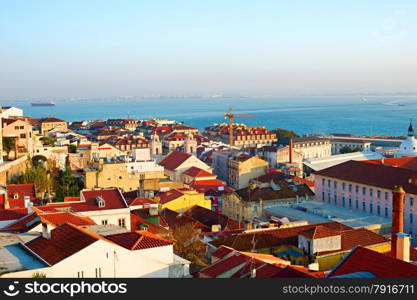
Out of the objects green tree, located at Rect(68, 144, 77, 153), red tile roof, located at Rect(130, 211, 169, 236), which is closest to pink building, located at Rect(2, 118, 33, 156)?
green tree, located at Rect(68, 144, 77, 153)

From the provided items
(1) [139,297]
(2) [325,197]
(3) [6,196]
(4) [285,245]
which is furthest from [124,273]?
(2) [325,197]

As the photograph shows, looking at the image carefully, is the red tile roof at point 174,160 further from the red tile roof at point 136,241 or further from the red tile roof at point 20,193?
the red tile roof at point 136,241

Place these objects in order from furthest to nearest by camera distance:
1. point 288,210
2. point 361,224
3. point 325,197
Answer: point 325,197 < point 288,210 < point 361,224

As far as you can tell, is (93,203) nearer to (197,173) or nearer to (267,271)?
(267,271)

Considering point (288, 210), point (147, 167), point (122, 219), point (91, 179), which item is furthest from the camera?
point (147, 167)

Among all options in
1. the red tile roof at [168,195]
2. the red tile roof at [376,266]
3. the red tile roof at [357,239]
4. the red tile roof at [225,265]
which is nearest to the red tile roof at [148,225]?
the red tile roof at [225,265]

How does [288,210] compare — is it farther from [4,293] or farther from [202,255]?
[4,293]

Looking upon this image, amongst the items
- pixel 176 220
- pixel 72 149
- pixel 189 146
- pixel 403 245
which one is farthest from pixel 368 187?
pixel 189 146
